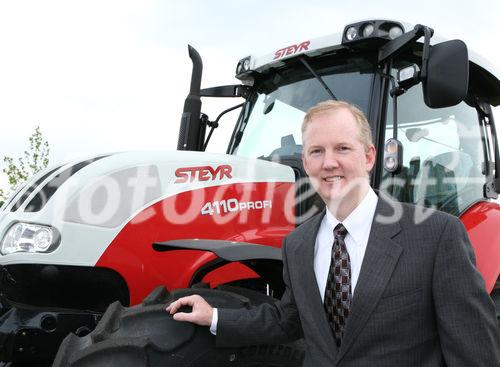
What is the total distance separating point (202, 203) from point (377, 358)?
1.17 metres

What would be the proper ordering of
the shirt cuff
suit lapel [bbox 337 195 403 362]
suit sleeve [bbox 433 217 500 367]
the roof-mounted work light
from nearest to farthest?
suit sleeve [bbox 433 217 500 367], suit lapel [bbox 337 195 403 362], the shirt cuff, the roof-mounted work light

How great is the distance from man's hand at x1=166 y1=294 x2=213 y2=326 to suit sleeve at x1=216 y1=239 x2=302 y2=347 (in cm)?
5

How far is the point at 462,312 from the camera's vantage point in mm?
1640

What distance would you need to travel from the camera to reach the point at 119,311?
82.0 inches

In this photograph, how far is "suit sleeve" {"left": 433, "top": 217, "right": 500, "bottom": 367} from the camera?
1620mm

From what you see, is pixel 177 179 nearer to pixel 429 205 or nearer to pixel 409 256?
pixel 409 256

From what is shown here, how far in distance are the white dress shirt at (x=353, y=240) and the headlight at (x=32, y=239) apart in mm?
806

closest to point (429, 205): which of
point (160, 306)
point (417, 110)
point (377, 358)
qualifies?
point (417, 110)

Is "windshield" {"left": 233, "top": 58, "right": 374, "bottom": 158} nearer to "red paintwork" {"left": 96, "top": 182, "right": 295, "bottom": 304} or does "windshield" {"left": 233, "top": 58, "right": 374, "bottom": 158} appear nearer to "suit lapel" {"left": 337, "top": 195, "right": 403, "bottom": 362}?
"red paintwork" {"left": 96, "top": 182, "right": 295, "bottom": 304}

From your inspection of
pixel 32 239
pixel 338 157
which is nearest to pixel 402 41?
pixel 338 157

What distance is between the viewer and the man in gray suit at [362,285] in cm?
→ 166

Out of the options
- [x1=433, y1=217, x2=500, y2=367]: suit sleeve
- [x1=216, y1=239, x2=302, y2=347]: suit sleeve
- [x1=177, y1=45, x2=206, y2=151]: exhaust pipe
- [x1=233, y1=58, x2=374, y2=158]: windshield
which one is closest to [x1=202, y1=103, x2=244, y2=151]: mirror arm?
[x1=177, y1=45, x2=206, y2=151]: exhaust pipe

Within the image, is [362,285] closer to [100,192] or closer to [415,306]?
[415,306]

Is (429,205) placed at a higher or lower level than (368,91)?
lower
